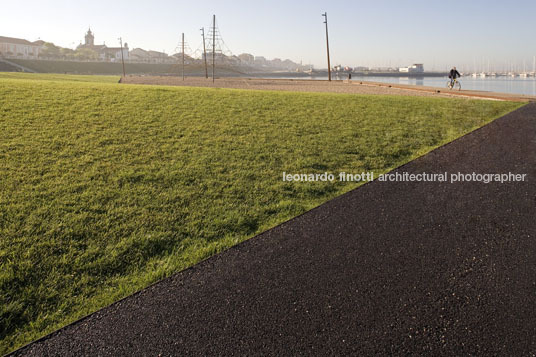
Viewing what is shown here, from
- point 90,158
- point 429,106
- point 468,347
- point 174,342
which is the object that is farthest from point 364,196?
point 429,106

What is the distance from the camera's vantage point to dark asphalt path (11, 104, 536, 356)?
3.80 metres

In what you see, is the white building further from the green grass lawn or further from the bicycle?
the green grass lawn

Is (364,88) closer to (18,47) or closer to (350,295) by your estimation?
(350,295)

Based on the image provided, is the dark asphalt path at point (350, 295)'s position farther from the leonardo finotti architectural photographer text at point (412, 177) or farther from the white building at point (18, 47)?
the white building at point (18, 47)

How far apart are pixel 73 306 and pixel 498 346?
16.2 ft

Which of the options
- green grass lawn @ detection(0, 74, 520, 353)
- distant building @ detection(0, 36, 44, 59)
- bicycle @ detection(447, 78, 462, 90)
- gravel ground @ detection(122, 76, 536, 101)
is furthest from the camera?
distant building @ detection(0, 36, 44, 59)

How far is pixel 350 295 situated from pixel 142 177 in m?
5.70

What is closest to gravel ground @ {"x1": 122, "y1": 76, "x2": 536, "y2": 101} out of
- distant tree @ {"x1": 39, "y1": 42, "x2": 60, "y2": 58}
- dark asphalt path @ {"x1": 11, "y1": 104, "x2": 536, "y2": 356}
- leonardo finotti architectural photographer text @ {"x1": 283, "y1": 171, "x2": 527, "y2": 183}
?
leonardo finotti architectural photographer text @ {"x1": 283, "y1": 171, "x2": 527, "y2": 183}

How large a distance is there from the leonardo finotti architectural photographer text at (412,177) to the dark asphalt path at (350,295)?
1775mm

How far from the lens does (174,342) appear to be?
12.6 ft

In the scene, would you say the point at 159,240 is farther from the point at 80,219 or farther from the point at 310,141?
the point at 310,141

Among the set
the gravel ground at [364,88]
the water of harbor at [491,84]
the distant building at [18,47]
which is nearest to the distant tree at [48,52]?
the distant building at [18,47]

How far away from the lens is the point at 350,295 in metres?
4.51

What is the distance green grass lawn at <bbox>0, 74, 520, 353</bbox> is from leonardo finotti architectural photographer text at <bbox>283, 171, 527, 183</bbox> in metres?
0.38
